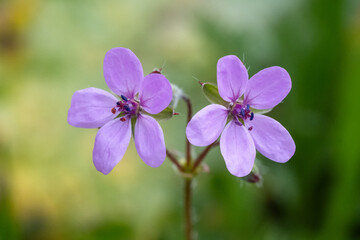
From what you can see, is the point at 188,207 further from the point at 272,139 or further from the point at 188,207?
the point at 272,139

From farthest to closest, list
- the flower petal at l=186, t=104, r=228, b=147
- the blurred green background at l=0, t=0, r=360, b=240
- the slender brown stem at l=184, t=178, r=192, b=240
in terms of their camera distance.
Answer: the blurred green background at l=0, t=0, r=360, b=240, the slender brown stem at l=184, t=178, r=192, b=240, the flower petal at l=186, t=104, r=228, b=147

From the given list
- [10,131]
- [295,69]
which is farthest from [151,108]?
[295,69]

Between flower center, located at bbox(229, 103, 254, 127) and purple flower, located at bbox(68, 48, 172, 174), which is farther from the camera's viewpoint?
flower center, located at bbox(229, 103, 254, 127)

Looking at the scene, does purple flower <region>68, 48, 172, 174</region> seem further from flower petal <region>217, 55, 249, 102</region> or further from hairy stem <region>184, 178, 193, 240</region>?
hairy stem <region>184, 178, 193, 240</region>

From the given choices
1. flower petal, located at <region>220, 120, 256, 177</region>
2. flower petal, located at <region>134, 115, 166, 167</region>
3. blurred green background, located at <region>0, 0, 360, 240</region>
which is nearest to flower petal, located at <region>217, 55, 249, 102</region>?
flower petal, located at <region>220, 120, 256, 177</region>

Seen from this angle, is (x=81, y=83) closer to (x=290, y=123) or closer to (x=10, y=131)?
(x=10, y=131)
